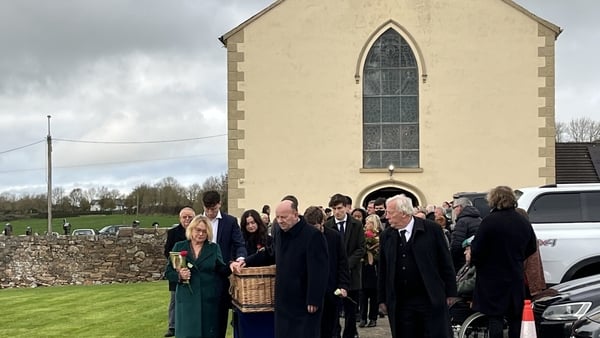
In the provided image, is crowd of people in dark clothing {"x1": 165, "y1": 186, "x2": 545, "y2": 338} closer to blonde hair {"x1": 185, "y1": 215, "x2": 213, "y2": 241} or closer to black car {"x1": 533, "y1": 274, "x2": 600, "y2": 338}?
blonde hair {"x1": 185, "y1": 215, "x2": 213, "y2": 241}

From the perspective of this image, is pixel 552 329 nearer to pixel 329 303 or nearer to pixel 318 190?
pixel 329 303

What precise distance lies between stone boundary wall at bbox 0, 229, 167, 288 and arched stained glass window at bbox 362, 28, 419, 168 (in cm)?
940

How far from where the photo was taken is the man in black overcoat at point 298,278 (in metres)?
6.60

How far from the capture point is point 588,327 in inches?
220

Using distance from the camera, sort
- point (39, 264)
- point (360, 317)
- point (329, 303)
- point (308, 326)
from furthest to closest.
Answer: point (39, 264) < point (360, 317) < point (329, 303) < point (308, 326)

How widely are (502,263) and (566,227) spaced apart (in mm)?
3225

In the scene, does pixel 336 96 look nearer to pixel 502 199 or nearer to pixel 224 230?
pixel 224 230

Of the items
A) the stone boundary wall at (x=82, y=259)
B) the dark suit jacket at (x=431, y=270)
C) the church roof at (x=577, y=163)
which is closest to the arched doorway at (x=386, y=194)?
the church roof at (x=577, y=163)

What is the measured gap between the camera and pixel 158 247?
25.6 m

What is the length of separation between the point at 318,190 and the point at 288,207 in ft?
44.4

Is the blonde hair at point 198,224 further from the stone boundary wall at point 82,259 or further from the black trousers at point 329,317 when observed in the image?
the stone boundary wall at point 82,259

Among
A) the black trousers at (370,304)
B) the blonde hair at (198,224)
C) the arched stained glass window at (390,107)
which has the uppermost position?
the arched stained glass window at (390,107)

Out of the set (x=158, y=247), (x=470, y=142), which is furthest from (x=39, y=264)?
(x=470, y=142)

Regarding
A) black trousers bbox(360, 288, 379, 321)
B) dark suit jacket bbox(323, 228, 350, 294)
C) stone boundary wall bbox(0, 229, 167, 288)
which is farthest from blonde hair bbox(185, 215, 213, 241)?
stone boundary wall bbox(0, 229, 167, 288)
